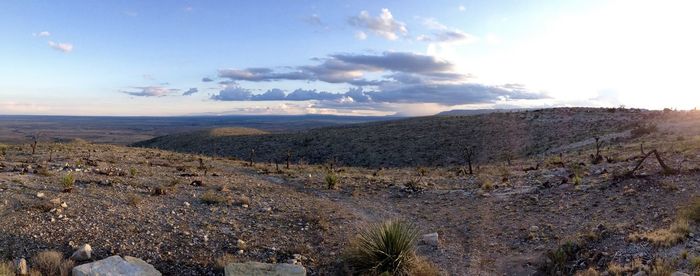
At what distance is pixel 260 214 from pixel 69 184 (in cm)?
548

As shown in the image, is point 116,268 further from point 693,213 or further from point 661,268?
point 693,213

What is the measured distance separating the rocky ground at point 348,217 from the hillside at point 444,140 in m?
16.7

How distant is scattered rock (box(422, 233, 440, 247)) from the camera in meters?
10.5

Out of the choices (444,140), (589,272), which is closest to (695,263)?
(589,272)

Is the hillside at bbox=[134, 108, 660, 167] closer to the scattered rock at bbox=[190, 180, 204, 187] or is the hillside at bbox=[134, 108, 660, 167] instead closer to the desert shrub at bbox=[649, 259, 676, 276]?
the scattered rock at bbox=[190, 180, 204, 187]

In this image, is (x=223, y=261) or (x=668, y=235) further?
(x=223, y=261)

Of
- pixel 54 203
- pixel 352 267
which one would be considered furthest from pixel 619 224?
pixel 54 203

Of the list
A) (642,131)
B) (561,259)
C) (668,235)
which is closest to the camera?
(668,235)

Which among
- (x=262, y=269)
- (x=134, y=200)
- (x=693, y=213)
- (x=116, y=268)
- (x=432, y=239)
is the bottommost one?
(x=432, y=239)

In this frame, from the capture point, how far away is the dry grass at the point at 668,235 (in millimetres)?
8125

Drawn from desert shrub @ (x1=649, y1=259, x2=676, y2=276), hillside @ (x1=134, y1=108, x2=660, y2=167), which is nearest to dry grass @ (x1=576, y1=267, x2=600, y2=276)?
desert shrub @ (x1=649, y1=259, x2=676, y2=276)

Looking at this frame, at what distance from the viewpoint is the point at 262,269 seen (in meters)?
8.36

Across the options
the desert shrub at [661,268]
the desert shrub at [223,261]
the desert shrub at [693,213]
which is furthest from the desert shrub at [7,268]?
the desert shrub at [693,213]

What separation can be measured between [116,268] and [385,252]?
462 cm
